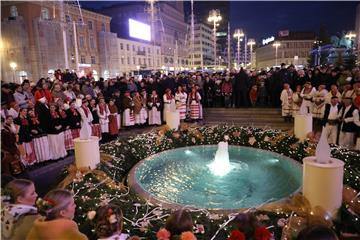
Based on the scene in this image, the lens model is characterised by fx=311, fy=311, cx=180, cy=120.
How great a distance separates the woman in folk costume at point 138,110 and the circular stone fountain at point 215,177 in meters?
4.77

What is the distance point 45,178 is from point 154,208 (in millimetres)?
3954

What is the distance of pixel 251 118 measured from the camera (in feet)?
45.3

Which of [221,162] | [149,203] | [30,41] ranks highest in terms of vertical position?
[30,41]

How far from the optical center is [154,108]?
1308 centimetres

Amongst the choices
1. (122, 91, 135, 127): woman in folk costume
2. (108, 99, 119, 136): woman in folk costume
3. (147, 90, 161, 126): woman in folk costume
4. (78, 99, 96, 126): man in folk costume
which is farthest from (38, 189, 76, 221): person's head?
(147, 90, 161, 126): woman in folk costume

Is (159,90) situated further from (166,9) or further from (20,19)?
(166,9)

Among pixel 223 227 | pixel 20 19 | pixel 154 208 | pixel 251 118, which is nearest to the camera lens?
pixel 223 227

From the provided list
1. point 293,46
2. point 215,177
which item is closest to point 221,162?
point 215,177

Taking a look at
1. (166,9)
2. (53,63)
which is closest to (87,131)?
(53,63)

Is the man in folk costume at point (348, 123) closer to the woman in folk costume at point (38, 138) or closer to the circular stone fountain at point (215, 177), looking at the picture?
the circular stone fountain at point (215, 177)

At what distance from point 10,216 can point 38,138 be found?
584 cm

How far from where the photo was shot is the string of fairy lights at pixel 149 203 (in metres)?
3.89

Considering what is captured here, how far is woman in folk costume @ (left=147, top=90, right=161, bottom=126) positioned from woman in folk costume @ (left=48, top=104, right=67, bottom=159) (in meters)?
4.63

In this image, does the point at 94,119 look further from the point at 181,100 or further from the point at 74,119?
the point at 181,100
